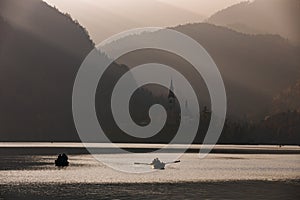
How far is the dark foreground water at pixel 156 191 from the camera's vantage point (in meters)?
111

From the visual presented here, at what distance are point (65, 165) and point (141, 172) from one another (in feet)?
94.1

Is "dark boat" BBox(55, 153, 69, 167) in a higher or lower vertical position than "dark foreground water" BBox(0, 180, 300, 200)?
higher

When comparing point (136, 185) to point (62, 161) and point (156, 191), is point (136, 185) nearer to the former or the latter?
point (156, 191)

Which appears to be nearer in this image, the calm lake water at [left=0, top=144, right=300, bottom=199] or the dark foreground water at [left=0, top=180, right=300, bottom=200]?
the dark foreground water at [left=0, top=180, right=300, bottom=200]

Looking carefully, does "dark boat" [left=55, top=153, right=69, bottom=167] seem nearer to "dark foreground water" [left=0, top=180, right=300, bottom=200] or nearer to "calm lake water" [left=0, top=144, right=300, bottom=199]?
"calm lake water" [left=0, top=144, right=300, bottom=199]

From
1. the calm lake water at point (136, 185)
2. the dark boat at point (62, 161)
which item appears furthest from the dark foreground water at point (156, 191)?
the dark boat at point (62, 161)

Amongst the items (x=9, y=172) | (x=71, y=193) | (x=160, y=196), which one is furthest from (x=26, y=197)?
(x=9, y=172)

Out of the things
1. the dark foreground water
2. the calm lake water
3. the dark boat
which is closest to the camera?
the dark foreground water

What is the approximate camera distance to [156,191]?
399ft

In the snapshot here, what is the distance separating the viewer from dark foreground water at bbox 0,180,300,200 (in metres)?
111

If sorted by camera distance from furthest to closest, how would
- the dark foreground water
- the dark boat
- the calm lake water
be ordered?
the dark boat, the calm lake water, the dark foreground water

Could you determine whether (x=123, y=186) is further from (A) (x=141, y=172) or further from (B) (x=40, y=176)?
(A) (x=141, y=172)

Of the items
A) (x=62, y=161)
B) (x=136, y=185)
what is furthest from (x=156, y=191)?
(x=62, y=161)

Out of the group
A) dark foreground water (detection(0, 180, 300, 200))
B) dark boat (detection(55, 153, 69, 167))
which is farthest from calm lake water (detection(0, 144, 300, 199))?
dark boat (detection(55, 153, 69, 167))
